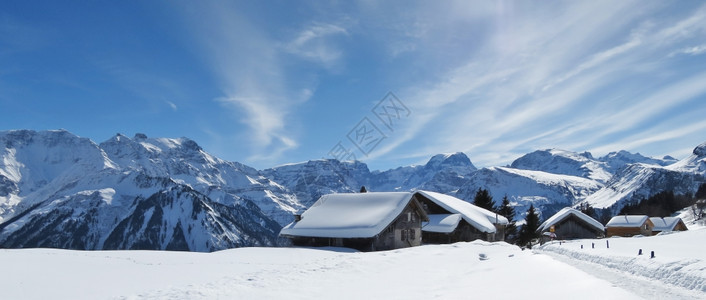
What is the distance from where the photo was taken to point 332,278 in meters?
19.0

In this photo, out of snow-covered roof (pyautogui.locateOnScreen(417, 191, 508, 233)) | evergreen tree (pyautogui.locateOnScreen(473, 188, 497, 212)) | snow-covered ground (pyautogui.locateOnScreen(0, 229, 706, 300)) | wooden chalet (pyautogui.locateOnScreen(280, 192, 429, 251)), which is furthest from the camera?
evergreen tree (pyautogui.locateOnScreen(473, 188, 497, 212))

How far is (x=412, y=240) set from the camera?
1764 inches

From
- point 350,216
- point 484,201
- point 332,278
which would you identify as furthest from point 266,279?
point 484,201

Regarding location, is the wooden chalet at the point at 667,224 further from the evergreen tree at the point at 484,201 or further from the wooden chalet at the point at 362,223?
the wooden chalet at the point at 362,223

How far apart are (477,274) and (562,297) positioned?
25.2ft

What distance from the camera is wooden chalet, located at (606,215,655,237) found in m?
67.2

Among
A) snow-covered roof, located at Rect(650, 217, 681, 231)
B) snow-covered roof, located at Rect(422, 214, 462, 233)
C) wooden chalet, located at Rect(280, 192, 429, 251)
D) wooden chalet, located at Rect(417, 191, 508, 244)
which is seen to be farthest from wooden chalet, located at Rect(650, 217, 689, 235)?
wooden chalet, located at Rect(280, 192, 429, 251)

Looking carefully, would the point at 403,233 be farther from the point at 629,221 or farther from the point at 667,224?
the point at 667,224

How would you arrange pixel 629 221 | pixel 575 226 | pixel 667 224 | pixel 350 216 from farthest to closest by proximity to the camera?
1. pixel 667 224
2. pixel 629 221
3. pixel 575 226
4. pixel 350 216

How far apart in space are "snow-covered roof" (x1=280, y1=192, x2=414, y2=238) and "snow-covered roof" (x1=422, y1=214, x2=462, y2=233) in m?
6.41

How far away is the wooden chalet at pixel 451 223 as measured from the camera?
4897 centimetres

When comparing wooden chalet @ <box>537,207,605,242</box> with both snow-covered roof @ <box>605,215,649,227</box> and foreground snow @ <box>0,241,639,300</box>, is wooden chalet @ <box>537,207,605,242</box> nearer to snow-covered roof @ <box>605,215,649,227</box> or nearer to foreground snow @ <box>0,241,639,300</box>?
snow-covered roof @ <box>605,215,649,227</box>

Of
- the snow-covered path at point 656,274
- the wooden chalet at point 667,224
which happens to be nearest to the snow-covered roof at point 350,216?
the snow-covered path at point 656,274

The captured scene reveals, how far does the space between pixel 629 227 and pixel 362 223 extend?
171ft
